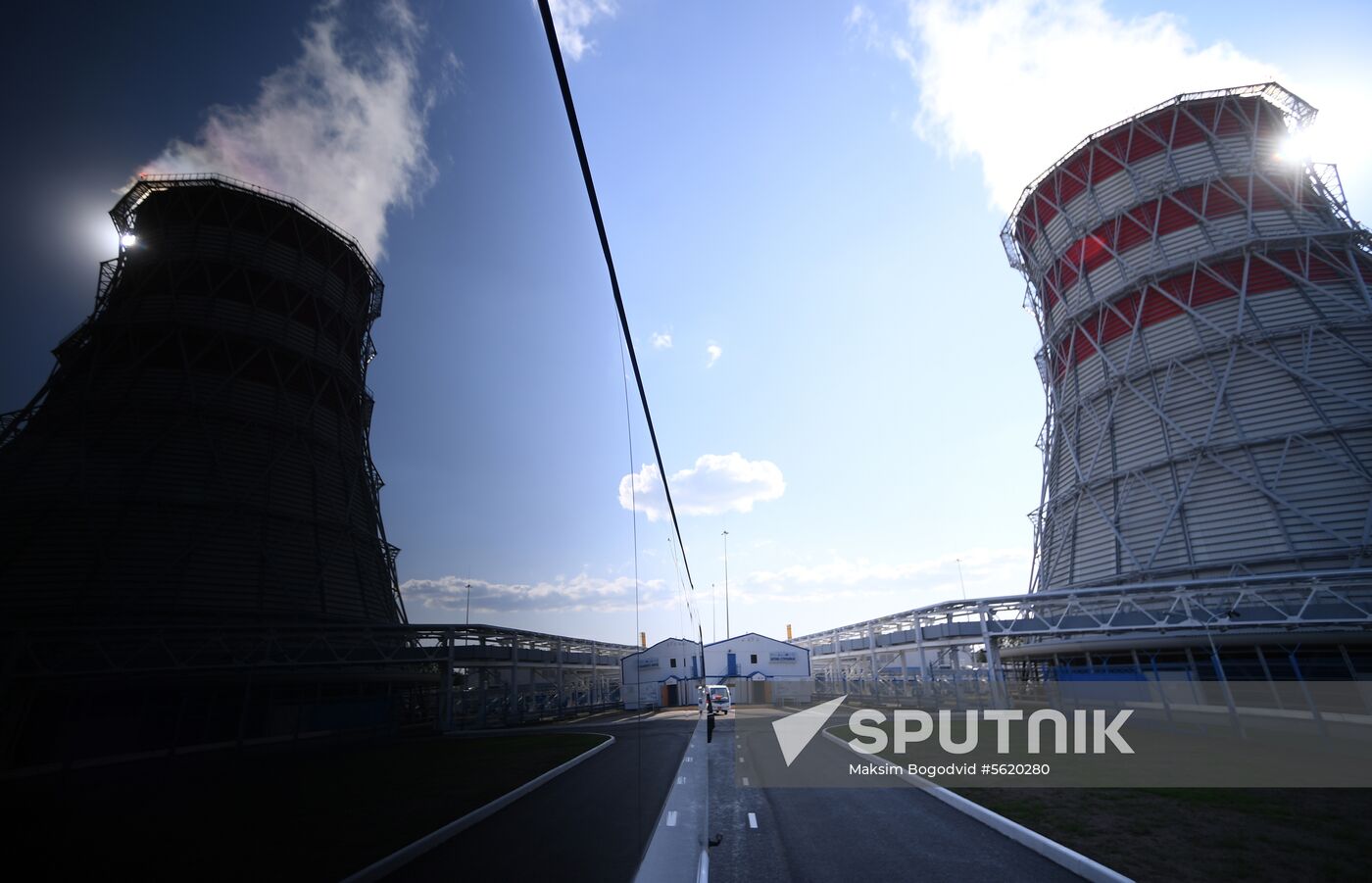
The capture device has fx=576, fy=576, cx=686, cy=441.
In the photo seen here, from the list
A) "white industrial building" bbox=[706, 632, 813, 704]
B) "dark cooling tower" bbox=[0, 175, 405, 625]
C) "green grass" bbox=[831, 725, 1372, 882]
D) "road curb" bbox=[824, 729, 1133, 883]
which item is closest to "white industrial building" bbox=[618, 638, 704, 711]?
"white industrial building" bbox=[706, 632, 813, 704]

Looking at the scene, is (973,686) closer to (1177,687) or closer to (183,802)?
(1177,687)

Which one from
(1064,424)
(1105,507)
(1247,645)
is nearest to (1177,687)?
(1247,645)

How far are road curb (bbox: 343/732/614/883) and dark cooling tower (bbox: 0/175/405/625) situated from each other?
286cm

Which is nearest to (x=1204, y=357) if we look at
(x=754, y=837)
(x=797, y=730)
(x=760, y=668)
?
(x=797, y=730)

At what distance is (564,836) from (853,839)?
17.1 ft

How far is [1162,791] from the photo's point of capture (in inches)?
529

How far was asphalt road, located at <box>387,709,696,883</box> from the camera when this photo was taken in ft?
24.2

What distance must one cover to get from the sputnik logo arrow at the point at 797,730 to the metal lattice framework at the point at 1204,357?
17548 millimetres

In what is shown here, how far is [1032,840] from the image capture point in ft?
32.2

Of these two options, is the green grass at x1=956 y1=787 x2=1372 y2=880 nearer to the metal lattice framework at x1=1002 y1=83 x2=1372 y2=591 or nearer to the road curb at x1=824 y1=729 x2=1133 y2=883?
the road curb at x1=824 y1=729 x2=1133 y2=883

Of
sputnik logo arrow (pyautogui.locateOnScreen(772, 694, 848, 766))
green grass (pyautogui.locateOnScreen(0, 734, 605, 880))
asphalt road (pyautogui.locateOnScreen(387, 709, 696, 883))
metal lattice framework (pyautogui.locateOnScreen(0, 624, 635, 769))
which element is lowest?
sputnik logo arrow (pyautogui.locateOnScreen(772, 694, 848, 766))

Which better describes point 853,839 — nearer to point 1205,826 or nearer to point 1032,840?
point 1032,840

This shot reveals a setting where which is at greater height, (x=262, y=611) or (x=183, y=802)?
(x=262, y=611)

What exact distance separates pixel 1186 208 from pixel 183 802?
48.8 metres
